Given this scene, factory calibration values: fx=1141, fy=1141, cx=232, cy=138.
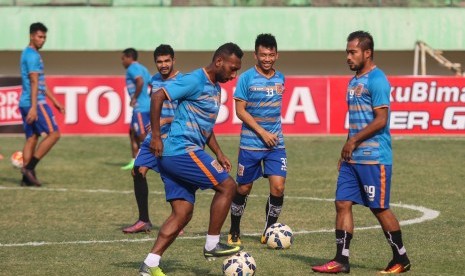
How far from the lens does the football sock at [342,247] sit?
10453 millimetres

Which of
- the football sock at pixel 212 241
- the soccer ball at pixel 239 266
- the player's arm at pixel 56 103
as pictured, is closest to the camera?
the soccer ball at pixel 239 266

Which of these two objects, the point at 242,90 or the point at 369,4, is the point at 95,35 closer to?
the point at 369,4

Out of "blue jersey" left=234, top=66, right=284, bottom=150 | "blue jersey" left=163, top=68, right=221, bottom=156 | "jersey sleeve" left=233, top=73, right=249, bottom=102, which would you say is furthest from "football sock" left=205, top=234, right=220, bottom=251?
"jersey sleeve" left=233, top=73, right=249, bottom=102

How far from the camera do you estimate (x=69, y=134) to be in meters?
29.2

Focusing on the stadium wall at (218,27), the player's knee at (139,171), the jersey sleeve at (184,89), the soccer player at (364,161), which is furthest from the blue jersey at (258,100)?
the stadium wall at (218,27)

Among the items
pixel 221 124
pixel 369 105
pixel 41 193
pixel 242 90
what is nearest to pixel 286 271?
pixel 369 105

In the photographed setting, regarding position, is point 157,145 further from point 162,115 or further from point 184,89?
point 162,115

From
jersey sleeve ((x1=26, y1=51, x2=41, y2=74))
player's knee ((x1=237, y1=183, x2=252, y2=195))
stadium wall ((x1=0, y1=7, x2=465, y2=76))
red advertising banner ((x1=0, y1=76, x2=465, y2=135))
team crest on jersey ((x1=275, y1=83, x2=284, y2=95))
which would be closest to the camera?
team crest on jersey ((x1=275, y1=83, x2=284, y2=95))

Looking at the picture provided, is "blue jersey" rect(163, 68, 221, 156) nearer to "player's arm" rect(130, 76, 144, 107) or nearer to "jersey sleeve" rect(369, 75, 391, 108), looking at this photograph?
"jersey sleeve" rect(369, 75, 391, 108)

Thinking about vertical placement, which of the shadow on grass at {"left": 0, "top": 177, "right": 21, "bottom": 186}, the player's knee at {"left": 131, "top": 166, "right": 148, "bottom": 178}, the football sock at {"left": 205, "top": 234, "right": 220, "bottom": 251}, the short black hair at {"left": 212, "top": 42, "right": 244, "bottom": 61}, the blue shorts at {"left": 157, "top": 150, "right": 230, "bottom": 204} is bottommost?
the shadow on grass at {"left": 0, "top": 177, "right": 21, "bottom": 186}

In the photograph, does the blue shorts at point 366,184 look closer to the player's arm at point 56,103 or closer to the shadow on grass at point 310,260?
the shadow on grass at point 310,260

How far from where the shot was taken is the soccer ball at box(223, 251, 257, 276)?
10039 mm

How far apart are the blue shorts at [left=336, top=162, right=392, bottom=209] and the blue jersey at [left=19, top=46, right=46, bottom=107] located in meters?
8.58

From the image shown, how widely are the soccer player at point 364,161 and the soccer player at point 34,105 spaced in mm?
8574
